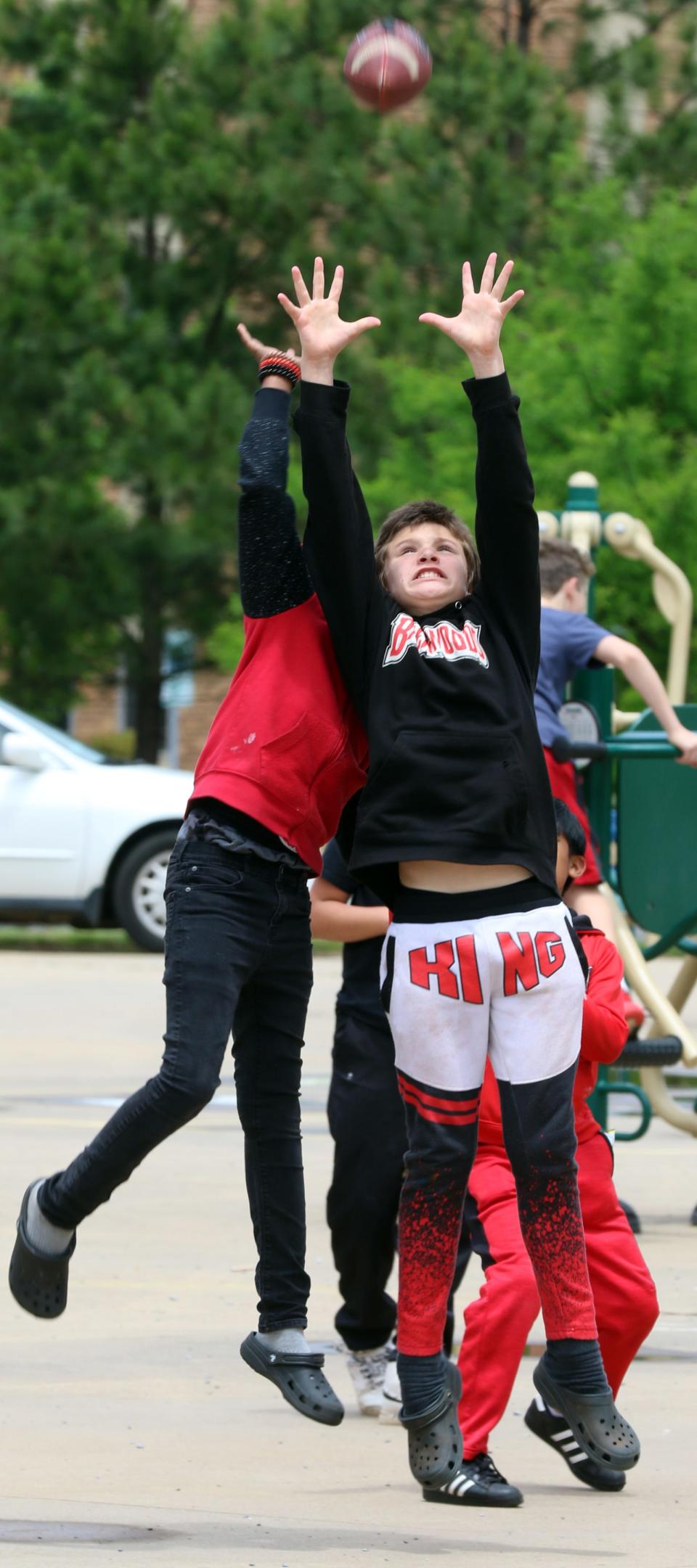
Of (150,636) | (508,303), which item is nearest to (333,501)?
(508,303)

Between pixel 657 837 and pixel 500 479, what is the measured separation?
363cm

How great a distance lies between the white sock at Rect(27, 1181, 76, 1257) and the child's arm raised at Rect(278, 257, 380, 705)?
1.10m

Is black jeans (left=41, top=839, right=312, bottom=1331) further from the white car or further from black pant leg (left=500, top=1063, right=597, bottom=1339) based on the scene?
the white car

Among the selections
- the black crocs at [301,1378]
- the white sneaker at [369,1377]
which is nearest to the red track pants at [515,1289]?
the black crocs at [301,1378]

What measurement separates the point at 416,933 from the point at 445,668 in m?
0.46

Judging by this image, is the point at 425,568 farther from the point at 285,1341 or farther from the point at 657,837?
the point at 657,837

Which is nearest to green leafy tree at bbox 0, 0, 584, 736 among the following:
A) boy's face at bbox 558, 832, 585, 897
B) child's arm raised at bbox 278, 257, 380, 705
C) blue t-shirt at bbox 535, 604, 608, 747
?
blue t-shirt at bbox 535, 604, 608, 747

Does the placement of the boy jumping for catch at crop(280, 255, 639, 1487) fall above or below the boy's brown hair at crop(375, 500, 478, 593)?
below

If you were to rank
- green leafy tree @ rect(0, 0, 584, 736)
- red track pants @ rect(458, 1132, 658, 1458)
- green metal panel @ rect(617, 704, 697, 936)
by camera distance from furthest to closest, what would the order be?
green leafy tree @ rect(0, 0, 584, 736) → green metal panel @ rect(617, 704, 697, 936) → red track pants @ rect(458, 1132, 658, 1458)

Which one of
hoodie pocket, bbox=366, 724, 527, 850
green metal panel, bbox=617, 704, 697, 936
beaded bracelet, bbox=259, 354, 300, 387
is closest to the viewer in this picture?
hoodie pocket, bbox=366, 724, 527, 850

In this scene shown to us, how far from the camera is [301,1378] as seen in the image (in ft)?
15.0

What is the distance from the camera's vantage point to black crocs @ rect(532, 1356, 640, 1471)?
4.41 meters

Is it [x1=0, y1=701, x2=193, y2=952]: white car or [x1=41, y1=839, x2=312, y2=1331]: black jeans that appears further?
[x1=0, y1=701, x2=193, y2=952]: white car

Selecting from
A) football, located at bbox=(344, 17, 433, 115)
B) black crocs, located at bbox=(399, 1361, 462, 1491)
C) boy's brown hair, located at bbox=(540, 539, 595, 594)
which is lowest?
black crocs, located at bbox=(399, 1361, 462, 1491)
